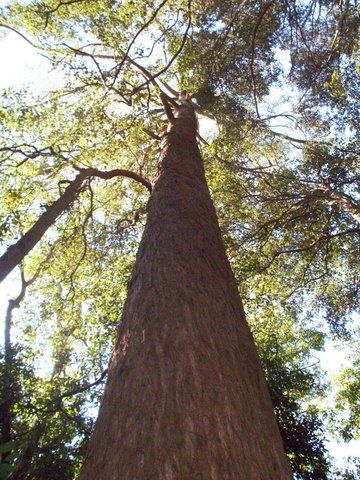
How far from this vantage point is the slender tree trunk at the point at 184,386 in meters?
1.08

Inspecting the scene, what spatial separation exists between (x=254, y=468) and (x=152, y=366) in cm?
51

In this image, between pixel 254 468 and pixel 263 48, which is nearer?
pixel 254 468

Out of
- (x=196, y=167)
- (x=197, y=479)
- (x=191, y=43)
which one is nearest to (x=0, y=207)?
(x=196, y=167)

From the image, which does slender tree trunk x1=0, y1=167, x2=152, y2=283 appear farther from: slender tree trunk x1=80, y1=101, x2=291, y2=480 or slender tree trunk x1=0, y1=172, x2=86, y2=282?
slender tree trunk x1=80, y1=101, x2=291, y2=480

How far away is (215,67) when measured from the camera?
348 inches

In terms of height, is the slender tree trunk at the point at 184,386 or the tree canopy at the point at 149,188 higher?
the tree canopy at the point at 149,188

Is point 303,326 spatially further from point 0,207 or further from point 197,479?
point 197,479

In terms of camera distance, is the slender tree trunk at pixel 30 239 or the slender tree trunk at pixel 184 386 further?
the slender tree trunk at pixel 30 239

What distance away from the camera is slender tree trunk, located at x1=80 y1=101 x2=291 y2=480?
108 centimetres

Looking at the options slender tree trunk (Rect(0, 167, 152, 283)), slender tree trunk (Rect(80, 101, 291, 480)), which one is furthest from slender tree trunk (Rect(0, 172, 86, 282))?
slender tree trunk (Rect(80, 101, 291, 480))

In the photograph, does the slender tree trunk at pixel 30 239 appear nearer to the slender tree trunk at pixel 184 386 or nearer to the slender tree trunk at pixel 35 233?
the slender tree trunk at pixel 35 233

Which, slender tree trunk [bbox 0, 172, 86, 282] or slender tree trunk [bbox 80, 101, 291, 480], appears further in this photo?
slender tree trunk [bbox 0, 172, 86, 282]

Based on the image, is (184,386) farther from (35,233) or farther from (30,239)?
(35,233)

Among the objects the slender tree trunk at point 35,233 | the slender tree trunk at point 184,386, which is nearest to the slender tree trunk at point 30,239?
the slender tree trunk at point 35,233
